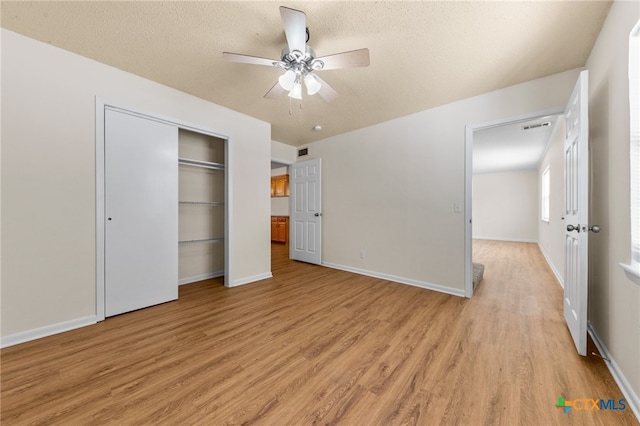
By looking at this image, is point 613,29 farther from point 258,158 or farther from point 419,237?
point 258,158

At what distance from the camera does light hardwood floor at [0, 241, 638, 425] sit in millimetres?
1190

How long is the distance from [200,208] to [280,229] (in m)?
3.62

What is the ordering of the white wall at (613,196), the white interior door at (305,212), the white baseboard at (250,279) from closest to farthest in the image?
the white wall at (613,196), the white baseboard at (250,279), the white interior door at (305,212)

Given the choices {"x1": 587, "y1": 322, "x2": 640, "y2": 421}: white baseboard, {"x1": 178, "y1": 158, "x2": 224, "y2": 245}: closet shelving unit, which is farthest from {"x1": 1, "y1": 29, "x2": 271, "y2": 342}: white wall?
{"x1": 587, "y1": 322, "x2": 640, "y2": 421}: white baseboard

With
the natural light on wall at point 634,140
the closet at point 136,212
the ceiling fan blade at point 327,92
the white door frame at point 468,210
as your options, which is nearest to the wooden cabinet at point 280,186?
the closet at point 136,212

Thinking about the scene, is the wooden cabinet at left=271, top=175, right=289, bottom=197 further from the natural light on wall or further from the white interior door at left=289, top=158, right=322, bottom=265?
the natural light on wall

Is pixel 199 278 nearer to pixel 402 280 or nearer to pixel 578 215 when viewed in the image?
pixel 402 280

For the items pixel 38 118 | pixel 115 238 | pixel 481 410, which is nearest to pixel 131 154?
pixel 38 118

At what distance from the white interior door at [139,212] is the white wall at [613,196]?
369cm

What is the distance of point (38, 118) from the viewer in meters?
1.91

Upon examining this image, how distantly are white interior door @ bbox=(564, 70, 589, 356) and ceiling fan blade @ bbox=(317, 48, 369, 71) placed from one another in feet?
4.93

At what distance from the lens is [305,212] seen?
4.67m

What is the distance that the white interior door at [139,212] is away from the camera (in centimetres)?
227

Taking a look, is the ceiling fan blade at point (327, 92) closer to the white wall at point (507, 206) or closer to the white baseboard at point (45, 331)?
the white baseboard at point (45, 331)
